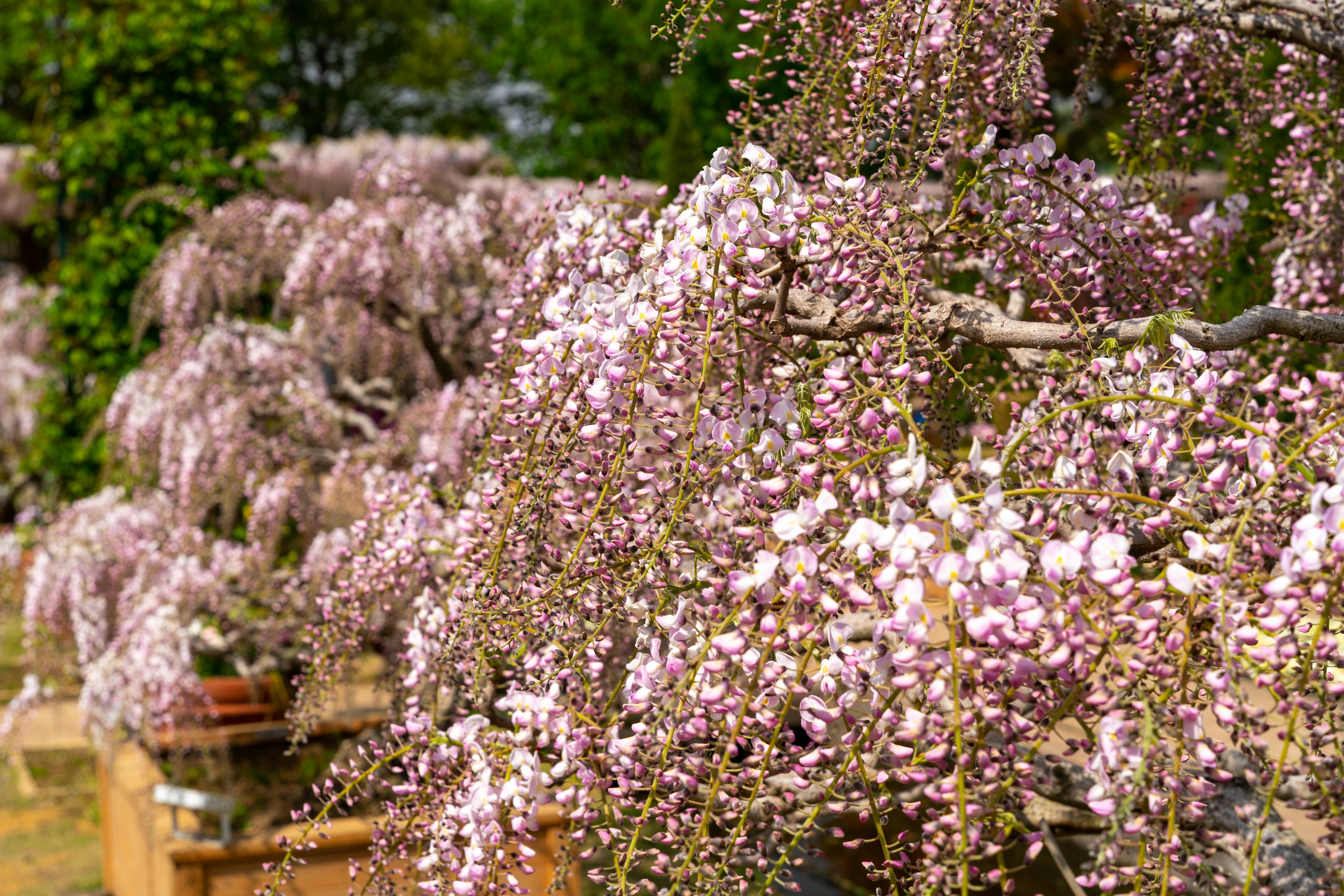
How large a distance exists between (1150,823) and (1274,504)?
0.58m

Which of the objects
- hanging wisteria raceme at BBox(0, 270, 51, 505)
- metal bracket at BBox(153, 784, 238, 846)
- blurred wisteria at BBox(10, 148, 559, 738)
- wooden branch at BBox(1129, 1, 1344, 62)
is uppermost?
wooden branch at BBox(1129, 1, 1344, 62)

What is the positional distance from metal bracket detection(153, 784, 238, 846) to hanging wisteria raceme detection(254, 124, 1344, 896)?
A: 1781mm

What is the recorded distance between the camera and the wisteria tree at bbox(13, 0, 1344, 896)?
49.3 inches

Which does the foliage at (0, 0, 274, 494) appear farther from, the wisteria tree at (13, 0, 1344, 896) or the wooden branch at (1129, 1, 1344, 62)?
the wooden branch at (1129, 1, 1344, 62)

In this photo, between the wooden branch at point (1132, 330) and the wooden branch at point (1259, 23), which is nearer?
the wooden branch at point (1132, 330)

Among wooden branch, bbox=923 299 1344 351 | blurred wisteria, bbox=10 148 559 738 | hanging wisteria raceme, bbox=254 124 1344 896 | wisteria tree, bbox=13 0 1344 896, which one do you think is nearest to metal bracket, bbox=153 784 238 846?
blurred wisteria, bbox=10 148 559 738

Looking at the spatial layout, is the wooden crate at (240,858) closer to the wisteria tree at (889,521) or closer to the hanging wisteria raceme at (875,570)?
the wisteria tree at (889,521)

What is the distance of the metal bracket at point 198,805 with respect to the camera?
3.67 m

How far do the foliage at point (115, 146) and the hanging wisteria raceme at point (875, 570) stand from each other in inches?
213

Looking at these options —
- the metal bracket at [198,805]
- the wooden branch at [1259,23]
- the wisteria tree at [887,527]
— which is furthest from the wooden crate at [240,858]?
the wooden branch at [1259,23]

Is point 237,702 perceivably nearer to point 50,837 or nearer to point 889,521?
point 50,837

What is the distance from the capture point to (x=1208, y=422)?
4.87 feet

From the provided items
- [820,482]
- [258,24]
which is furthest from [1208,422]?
[258,24]

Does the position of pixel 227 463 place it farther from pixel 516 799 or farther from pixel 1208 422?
pixel 1208 422
